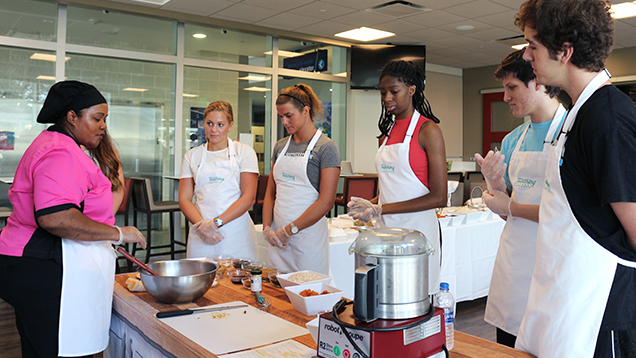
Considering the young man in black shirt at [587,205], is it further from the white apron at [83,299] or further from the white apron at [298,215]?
the white apron at [298,215]

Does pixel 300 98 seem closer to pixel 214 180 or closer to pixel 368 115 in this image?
pixel 214 180

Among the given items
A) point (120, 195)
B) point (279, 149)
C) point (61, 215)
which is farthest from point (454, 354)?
point (279, 149)

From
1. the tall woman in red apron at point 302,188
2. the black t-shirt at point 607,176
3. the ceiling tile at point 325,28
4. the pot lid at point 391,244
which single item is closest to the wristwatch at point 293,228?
the tall woman in red apron at point 302,188

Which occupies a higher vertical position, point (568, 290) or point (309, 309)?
point (568, 290)

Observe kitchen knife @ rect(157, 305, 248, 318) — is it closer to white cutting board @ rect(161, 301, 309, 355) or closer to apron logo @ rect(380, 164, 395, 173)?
white cutting board @ rect(161, 301, 309, 355)

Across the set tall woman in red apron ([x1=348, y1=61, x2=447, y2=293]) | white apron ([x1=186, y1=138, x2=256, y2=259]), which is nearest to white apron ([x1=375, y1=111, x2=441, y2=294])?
tall woman in red apron ([x1=348, y1=61, x2=447, y2=293])

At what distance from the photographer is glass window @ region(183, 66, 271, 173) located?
265 inches

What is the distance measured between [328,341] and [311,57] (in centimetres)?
715

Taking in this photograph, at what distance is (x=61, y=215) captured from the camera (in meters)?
1.59

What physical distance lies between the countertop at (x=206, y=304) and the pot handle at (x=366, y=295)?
33 cm

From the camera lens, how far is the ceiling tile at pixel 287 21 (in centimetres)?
647

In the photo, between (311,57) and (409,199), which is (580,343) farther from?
(311,57)

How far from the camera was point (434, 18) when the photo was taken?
643 cm

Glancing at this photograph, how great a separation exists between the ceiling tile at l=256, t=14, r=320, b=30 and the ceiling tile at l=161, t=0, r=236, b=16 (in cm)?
76
